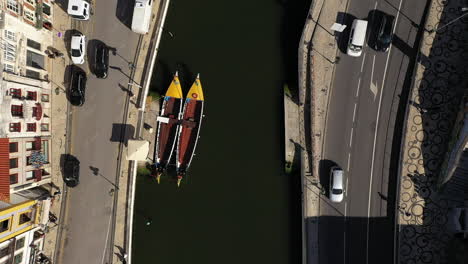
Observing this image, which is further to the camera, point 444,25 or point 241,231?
point 241,231

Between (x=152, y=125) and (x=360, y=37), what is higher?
(x=360, y=37)

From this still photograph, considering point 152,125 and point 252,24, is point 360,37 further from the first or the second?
point 152,125

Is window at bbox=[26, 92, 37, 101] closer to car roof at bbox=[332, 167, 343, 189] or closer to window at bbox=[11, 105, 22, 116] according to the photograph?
window at bbox=[11, 105, 22, 116]

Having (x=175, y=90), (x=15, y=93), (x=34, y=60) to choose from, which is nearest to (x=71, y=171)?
(x=15, y=93)

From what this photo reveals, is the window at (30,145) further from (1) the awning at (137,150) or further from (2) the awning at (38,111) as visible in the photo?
(1) the awning at (137,150)

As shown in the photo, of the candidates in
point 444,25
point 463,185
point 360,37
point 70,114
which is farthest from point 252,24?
point 463,185

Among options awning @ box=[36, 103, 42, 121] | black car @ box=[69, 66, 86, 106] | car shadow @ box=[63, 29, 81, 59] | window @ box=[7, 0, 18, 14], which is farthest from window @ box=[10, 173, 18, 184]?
window @ box=[7, 0, 18, 14]
